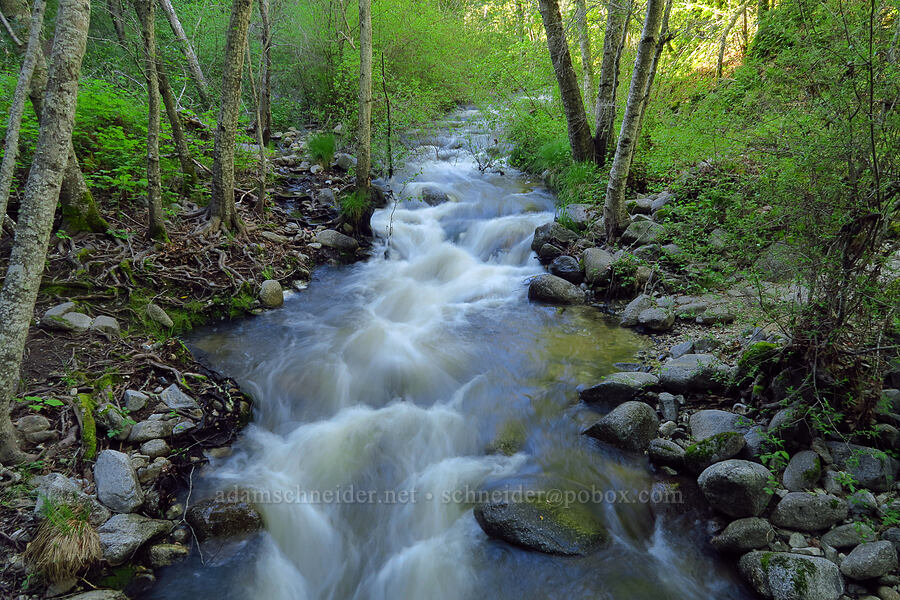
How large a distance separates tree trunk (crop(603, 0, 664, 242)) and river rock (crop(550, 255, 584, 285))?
80 cm

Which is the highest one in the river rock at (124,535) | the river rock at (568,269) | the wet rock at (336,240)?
the river rock at (568,269)

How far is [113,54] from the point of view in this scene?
1332cm

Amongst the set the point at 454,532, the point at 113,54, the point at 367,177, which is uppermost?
the point at 113,54

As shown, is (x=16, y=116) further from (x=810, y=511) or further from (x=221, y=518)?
(x=810, y=511)

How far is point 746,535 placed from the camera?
11.2ft

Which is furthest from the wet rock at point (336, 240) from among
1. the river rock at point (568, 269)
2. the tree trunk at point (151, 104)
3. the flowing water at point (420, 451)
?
the river rock at point (568, 269)

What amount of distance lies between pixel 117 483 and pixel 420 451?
8.74ft

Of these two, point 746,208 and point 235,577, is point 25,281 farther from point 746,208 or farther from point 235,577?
point 746,208

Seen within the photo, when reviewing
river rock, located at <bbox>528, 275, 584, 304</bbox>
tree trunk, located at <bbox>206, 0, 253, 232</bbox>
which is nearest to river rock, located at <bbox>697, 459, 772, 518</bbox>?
river rock, located at <bbox>528, 275, 584, 304</bbox>

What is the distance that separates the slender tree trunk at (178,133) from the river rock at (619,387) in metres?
6.85

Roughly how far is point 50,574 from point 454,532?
9.35 ft

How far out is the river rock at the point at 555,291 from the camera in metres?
7.57

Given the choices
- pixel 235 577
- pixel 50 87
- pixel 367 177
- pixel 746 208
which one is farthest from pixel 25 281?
pixel 367 177

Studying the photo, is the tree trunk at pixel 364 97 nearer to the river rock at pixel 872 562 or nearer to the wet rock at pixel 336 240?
the wet rock at pixel 336 240
